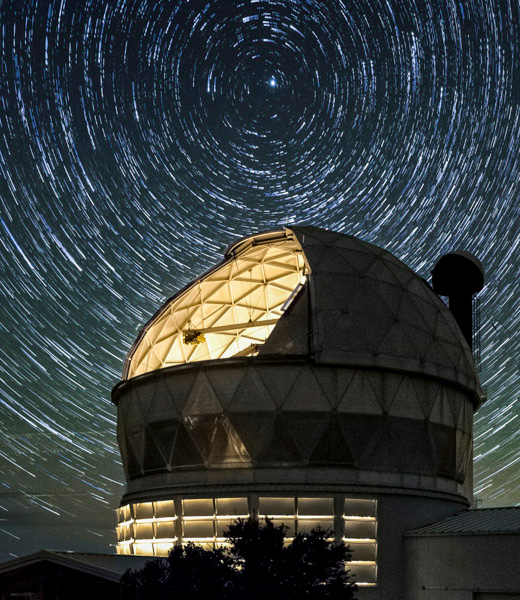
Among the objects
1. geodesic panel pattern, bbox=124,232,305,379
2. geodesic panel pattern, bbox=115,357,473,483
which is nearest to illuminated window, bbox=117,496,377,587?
geodesic panel pattern, bbox=115,357,473,483

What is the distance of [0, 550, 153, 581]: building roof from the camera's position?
2352cm

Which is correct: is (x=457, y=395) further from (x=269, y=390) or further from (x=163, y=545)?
(x=163, y=545)

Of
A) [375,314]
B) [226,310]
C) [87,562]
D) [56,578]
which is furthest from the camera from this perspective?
[226,310]

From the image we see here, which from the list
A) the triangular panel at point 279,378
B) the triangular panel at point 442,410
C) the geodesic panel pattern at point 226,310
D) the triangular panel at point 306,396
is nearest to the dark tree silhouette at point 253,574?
the triangular panel at point 306,396

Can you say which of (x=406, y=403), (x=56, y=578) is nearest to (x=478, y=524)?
(x=406, y=403)

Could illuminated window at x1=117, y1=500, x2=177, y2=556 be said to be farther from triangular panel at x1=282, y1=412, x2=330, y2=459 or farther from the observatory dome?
triangular panel at x1=282, y1=412, x2=330, y2=459

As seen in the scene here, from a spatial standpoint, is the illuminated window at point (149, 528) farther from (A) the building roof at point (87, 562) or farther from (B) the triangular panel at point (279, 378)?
(B) the triangular panel at point (279, 378)

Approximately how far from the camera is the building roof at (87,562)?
2352 cm

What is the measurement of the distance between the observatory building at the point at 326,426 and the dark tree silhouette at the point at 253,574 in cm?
685

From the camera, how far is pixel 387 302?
101 ft

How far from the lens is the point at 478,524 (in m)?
27.5

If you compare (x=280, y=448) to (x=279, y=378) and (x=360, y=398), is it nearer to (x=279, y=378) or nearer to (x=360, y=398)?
(x=279, y=378)

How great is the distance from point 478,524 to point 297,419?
6.41 meters

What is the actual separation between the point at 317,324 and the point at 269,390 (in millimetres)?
2687
